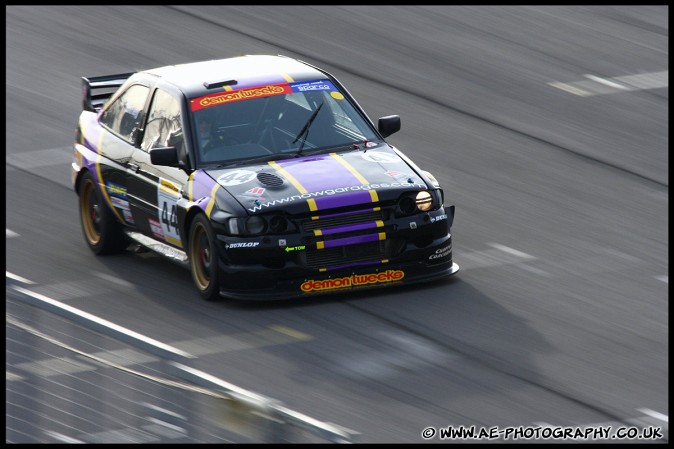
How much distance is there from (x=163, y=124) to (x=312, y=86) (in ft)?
4.09

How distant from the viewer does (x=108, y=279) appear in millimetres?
11648

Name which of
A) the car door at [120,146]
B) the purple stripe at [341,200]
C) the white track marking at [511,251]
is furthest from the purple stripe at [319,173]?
the white track marking at [511,251]

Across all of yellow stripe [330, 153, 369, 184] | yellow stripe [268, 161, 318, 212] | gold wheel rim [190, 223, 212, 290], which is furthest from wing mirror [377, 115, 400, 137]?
gold wheel rim [190, 223, 212, 290]

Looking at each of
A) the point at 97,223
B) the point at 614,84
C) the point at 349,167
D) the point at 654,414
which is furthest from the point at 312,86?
the point at 614,84

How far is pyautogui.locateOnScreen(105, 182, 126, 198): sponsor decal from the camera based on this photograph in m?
12.0

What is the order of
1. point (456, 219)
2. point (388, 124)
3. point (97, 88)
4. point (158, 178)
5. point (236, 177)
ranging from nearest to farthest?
point (236, 177) → point (158, 178) → point (388, 124) → point (456, 219) → point (97, 88)

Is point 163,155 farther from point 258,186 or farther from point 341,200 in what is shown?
point 341,200

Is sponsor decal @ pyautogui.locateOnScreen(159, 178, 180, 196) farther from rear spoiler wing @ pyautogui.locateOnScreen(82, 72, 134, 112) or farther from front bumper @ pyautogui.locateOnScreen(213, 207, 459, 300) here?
rear spoiler wing @ pyautogui.locateOnScreen(82, 72, 134, 112)

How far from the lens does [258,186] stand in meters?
10.6

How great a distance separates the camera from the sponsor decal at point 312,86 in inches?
460

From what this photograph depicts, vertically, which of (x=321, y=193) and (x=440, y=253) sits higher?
(x=321, y=193)

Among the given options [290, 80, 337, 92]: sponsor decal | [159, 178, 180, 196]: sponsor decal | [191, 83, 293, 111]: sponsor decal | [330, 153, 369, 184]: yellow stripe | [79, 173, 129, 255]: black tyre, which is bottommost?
[79, 173, 129, 255]: black tyre

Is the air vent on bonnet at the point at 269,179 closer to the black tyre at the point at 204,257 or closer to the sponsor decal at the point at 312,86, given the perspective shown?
the black tyre at the point at 204,257

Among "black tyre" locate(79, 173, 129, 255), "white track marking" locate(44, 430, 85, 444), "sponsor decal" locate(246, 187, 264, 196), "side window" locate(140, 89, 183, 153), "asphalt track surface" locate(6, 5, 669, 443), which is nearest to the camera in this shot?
"white track marking" locate(44, 430, 85, 444)
